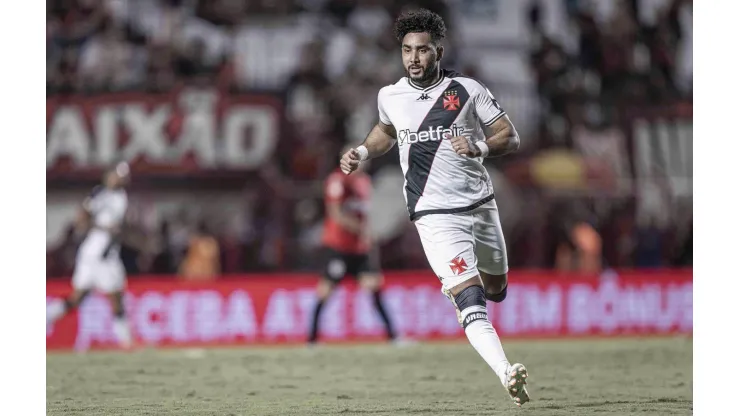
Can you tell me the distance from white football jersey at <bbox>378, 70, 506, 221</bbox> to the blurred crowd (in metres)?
8.95

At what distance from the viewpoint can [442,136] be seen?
25.5 feet

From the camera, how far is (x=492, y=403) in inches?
333

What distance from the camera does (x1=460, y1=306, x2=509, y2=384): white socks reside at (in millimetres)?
7266

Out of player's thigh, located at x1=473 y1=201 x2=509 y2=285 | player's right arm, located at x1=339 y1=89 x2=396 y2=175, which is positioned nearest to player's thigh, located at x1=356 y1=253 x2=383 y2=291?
player's thigh, located at x1=473 y1=201 x2=509 y2=285

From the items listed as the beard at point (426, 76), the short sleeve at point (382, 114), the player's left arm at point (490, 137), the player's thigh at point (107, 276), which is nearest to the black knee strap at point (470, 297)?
the player's left arm at point (490, 137)

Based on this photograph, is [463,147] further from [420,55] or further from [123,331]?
[123,331]

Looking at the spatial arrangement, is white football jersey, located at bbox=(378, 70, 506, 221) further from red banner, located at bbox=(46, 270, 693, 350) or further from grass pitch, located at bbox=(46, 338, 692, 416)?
red banner, located at bbox=(46, 270, 693, 350)

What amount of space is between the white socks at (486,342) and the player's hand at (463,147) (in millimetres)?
998

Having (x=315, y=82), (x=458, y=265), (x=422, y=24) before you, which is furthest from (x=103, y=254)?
(x=422, y=24)

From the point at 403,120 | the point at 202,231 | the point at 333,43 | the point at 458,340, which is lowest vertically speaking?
the point at 458,340

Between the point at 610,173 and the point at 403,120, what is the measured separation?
427 inches

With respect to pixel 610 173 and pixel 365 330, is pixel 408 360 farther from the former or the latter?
pixel 610 173

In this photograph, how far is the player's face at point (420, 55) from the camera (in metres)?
7.71
